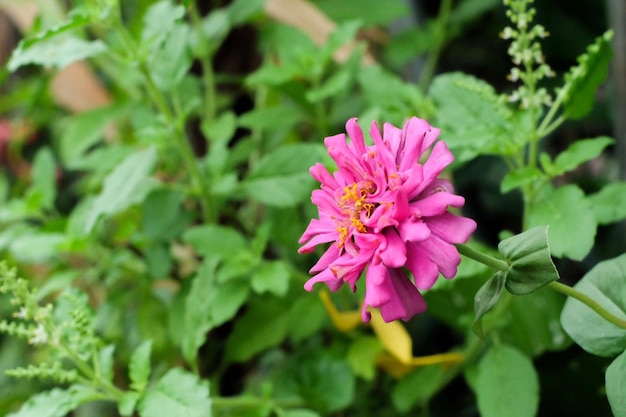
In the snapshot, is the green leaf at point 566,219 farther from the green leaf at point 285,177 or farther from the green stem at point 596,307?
the green leaf at point 285,177

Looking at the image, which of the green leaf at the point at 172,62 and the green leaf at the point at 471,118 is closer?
the green leaf at the point at 471,118

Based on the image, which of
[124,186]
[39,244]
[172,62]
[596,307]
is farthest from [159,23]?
[596,307]

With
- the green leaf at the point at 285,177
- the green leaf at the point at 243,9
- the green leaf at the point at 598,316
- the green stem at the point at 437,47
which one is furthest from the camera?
the green stem at the point at 437,47

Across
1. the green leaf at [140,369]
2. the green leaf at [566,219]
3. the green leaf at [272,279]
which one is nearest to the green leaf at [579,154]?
the green leaf at [566,219]

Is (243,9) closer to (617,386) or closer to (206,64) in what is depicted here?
(206,64)

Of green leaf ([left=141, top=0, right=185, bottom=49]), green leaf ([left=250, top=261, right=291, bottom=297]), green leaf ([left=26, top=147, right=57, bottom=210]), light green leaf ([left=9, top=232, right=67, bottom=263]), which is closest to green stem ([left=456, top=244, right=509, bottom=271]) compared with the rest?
green leaf ([left=250, top=261, right=291, bottom=297])

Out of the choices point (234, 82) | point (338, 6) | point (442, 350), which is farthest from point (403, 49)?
point (442, 350)

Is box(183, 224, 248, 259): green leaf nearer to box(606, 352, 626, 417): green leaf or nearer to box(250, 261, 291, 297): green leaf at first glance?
box(250, 261, 291, 297): green leaf
